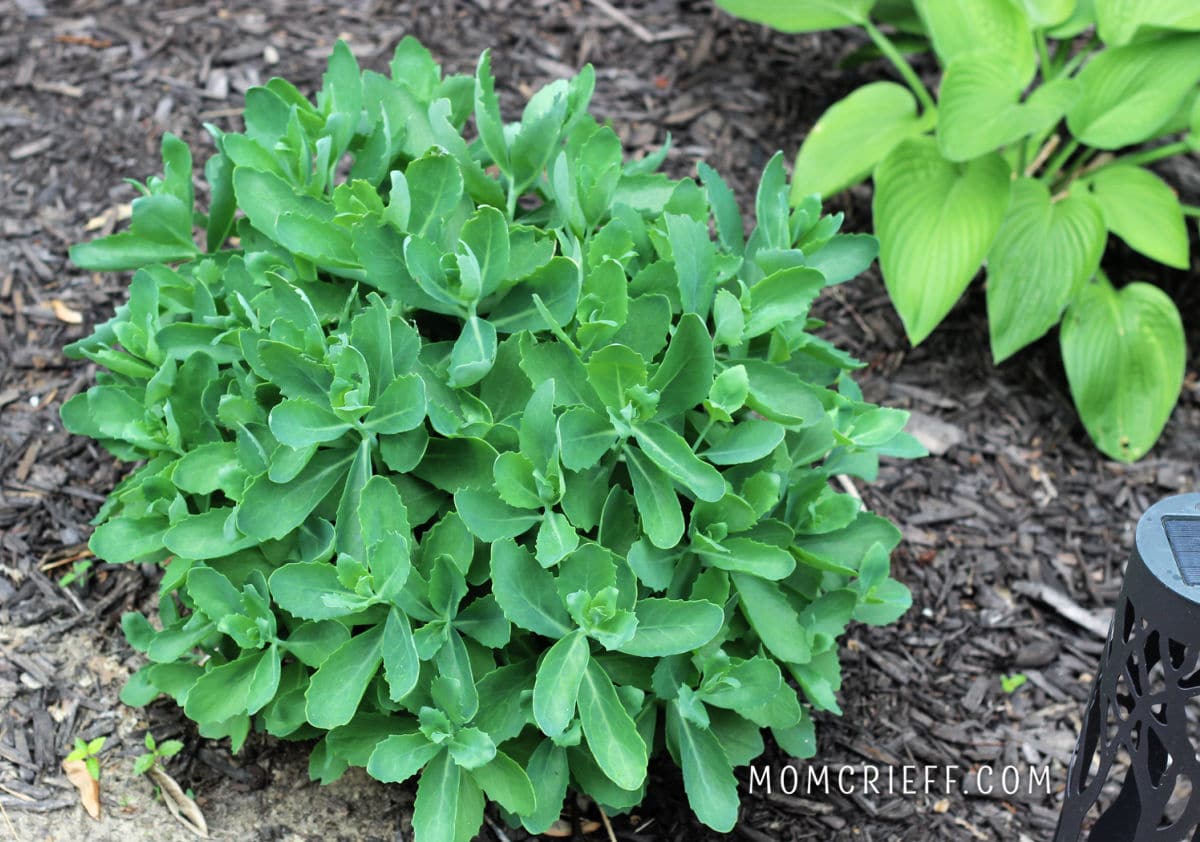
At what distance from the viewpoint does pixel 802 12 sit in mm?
3539

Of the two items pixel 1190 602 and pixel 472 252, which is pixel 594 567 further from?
pixel 1190 602

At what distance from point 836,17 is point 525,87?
3.24ft

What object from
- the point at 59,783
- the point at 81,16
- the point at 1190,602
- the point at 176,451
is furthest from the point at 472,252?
the point at 81,16

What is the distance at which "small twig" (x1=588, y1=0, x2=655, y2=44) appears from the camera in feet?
12.8

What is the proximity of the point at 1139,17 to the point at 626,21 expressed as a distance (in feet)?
5.26

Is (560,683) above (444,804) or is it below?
above

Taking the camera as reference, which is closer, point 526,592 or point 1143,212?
point 526,592

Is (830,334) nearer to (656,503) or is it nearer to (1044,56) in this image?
(1044,56)

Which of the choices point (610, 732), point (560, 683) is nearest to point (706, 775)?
point (610, 732)

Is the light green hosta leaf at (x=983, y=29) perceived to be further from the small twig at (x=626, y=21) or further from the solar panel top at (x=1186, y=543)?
the solar panel top at (x=1186, y=543)

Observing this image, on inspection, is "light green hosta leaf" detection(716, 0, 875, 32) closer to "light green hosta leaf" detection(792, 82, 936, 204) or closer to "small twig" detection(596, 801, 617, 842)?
"light green hosta leaf" detection(792, 82, 936, 204)

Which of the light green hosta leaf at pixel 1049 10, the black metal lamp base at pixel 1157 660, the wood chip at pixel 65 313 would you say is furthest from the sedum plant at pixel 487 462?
the light green hosta leaf at pixel 1049 10

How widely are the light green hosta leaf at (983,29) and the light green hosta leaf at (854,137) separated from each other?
21cm

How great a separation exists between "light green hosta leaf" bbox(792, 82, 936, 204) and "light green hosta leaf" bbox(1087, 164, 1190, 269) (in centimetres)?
55
